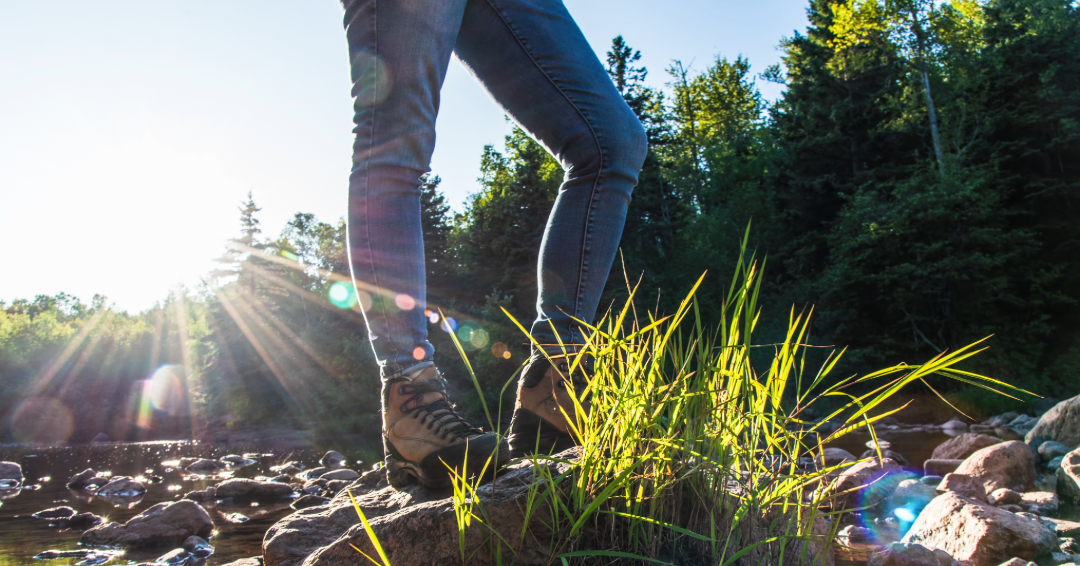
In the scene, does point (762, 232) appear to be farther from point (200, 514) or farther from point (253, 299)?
point (253, 299)

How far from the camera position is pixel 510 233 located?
79.9ft

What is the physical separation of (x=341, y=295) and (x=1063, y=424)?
89.1ft

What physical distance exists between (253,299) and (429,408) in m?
46.6

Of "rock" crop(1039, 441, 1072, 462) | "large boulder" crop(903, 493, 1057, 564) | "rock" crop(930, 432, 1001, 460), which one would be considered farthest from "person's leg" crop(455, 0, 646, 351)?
"rock" crop(1039, 441, 1072, 462)

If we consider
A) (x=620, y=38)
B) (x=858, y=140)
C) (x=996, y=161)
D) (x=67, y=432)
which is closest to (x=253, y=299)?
(x=67, y=432)

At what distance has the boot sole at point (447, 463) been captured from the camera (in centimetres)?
136

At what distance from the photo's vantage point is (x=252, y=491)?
14.1 feet

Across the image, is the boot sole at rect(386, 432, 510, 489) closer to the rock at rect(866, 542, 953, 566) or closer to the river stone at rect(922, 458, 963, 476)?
the rock at rect(866, 542, 953, 566)

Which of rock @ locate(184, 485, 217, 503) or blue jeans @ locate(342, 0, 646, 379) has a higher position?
blue jeans @ locate(342, 0, 646, 379)

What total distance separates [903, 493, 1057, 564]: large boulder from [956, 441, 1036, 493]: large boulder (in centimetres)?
212

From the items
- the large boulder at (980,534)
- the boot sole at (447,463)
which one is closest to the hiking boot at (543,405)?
the boot sole at (447,463)

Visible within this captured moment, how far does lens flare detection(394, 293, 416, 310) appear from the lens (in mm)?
1487

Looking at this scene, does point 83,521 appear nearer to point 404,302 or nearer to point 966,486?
point 404,302

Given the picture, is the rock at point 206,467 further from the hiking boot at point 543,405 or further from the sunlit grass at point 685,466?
the sunlit grass at point 685,466
